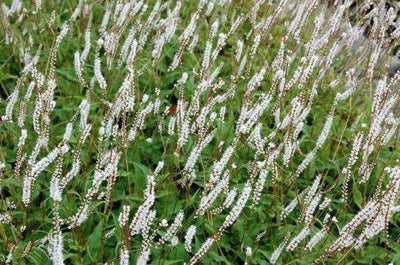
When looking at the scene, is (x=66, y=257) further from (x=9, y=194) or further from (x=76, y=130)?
(x=76, y=130)

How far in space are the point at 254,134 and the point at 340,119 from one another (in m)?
1.45

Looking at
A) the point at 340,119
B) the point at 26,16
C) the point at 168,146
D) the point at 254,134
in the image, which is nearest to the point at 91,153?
the point at 168,146

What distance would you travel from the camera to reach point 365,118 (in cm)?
458

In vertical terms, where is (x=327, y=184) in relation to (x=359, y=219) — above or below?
below

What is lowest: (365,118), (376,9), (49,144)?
(49,144)

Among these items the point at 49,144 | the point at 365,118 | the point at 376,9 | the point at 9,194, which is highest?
the point at 376,9

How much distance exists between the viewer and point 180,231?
3.21 metres

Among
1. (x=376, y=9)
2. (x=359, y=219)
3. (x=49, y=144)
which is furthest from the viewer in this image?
(x=376, y=9)

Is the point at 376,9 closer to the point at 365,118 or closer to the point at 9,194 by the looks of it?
the point at 365,118

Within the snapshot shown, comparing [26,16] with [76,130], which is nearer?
[76,130]

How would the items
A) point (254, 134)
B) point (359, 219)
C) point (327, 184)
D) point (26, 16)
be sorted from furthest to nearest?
point (26, 16) < point (327, 184) < point (254, 134) < point (359, 219)

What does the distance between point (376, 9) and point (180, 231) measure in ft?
8.60

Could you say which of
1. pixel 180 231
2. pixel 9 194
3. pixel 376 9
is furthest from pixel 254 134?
pixel 376 9

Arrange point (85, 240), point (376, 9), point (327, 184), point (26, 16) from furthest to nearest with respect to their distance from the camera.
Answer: point (376, 9)
point (26, 16)
point (327, 184)
point (85, 240)
